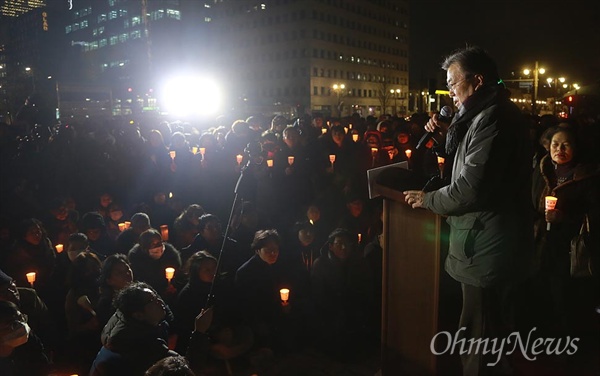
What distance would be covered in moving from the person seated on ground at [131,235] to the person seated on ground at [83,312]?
92 centimetres

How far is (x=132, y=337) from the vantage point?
3.51 m

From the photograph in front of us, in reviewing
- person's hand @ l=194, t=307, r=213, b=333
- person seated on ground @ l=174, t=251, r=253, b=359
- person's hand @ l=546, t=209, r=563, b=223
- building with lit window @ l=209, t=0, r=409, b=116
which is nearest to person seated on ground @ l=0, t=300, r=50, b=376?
person's hand @ l=194, t=307, r=213, b=333

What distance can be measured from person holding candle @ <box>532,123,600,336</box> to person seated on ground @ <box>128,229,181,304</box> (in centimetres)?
387

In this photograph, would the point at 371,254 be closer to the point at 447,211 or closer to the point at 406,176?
the point at 406,176

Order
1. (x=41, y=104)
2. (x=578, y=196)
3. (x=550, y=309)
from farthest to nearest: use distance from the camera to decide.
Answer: (x=41, y=104) < (x=550, y=309) < (x=578, y=196)

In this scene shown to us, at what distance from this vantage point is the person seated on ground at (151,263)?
5.43 m

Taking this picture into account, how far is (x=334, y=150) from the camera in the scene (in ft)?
Result: 31.5

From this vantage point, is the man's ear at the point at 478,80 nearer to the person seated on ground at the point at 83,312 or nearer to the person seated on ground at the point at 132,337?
the person seated on ground at the point at 132,337

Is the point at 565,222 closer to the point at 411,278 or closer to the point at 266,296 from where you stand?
the point at 411,278

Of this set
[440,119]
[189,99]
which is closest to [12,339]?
[440,119]

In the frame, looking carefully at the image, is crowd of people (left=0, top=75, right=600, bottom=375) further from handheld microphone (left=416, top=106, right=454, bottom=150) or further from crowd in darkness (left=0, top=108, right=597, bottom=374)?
handheld microphone (left=416, top=106, right=454, bottom=150)

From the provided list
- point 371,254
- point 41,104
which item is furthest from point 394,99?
point 371,254

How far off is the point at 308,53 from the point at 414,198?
82.4m

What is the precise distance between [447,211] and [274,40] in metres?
86.9
